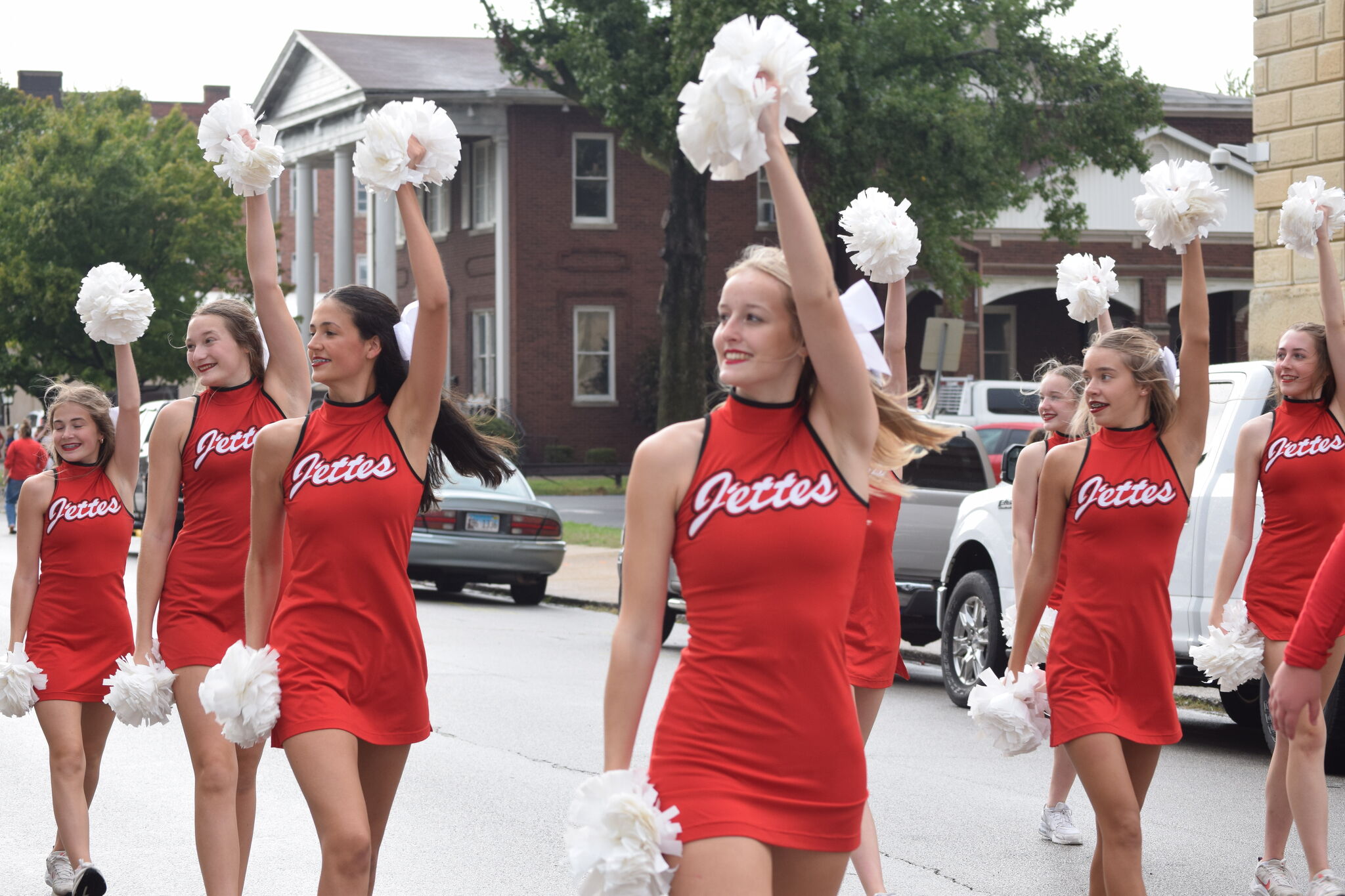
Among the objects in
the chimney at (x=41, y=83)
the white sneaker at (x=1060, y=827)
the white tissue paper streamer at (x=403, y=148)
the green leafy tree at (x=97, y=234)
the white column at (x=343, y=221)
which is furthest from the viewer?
the chimney at (x=41, y=83)

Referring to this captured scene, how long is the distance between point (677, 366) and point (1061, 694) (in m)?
27.5

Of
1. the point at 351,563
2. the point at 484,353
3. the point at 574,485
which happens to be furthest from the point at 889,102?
the point at 351,563

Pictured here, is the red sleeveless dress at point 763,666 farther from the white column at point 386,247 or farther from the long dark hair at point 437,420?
the white column at point 386,247

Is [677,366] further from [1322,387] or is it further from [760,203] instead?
[1322,387]

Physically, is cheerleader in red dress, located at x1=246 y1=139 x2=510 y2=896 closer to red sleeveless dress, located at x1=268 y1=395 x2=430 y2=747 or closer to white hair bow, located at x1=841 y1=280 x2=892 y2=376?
red sleeveless dress, located at x1=268 y1=395 x2=430 y2=747

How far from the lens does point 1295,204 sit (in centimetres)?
619

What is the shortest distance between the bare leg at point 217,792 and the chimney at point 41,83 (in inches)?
3078

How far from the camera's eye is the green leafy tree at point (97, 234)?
1576 inches

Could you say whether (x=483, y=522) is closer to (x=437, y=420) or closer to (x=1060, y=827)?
(x=1060, y=827)

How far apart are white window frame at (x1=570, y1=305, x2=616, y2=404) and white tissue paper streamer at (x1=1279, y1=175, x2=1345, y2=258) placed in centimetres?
3267

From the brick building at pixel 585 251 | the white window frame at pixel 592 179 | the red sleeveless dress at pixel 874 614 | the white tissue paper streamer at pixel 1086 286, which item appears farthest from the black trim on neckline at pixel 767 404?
the white window frame at pixel 592 179

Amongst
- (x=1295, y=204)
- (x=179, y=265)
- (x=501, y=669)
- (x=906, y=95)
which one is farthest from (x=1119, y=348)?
(x=179, y=265)

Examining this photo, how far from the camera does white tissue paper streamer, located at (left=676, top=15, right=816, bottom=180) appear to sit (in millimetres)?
3062

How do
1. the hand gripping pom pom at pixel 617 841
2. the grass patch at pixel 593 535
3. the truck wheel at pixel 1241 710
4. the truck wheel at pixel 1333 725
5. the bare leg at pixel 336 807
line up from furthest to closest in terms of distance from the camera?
the grass patch at pixel 593 535
the truck wheel at pixel 1241 710
the truck wheel at pixel 1333 725
the bare leg at pixel 336 807
the hand gripping pom pom at pixel 617 841
